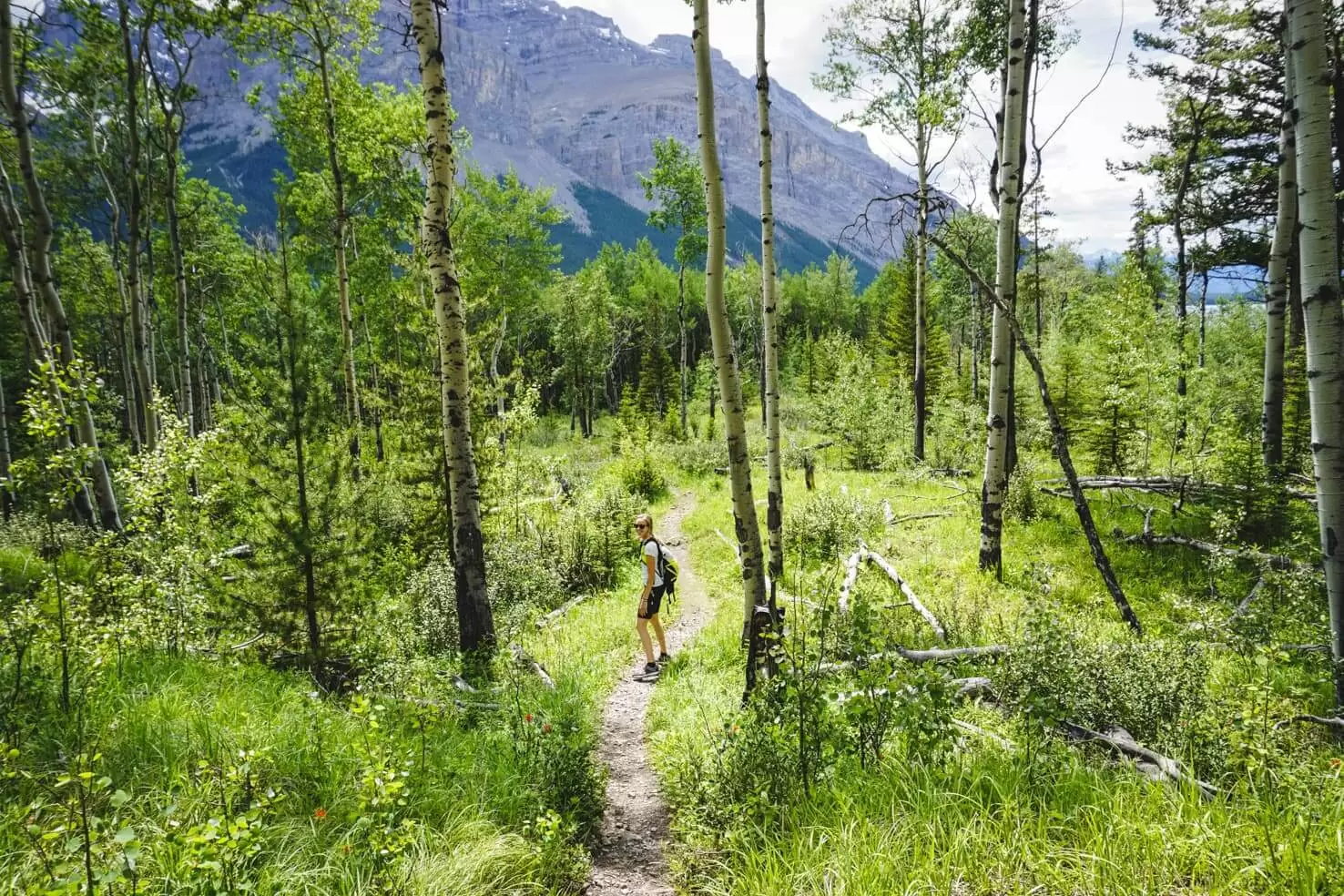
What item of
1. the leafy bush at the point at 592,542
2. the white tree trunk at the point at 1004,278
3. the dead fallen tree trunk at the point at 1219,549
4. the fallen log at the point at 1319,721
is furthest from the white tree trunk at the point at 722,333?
the leafy bush at the point at 592,542

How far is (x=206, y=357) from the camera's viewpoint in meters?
31.0

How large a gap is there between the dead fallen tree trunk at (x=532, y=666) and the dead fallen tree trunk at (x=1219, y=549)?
24.6ft

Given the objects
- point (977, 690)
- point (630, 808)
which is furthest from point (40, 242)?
point (977, 690)

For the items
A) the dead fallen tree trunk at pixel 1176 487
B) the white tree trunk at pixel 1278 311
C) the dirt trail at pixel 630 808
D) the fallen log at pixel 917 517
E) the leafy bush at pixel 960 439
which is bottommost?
the dirt trail at pixel 630 808

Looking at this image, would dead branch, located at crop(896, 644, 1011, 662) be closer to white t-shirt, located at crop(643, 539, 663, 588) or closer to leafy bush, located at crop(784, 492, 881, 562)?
white t-shirt, located at crop(643, 539, 663, 588)

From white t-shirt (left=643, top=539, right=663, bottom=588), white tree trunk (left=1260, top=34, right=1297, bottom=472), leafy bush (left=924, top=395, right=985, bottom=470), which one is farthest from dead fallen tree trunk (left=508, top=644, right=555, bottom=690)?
leafy bush (left=924, top=395, right=985, bottom=470)

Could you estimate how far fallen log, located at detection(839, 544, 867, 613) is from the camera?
7.76m

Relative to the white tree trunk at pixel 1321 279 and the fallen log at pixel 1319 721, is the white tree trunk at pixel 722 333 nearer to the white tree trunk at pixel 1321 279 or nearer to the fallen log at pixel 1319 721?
the fallen log at pixel 1319 721

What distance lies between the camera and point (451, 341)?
7.04m

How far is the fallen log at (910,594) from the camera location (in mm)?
6784

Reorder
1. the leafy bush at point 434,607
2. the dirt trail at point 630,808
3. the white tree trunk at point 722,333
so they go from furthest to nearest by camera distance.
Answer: the leafy bush at point 434,607
the white tree trunk at point 722,333
the dirt trail at point 630,808

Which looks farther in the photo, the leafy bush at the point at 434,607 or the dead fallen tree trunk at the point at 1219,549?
the leafy bush at the point at 434,607

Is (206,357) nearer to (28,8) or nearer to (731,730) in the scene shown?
(28,8)

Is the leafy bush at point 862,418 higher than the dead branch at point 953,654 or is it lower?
higher
